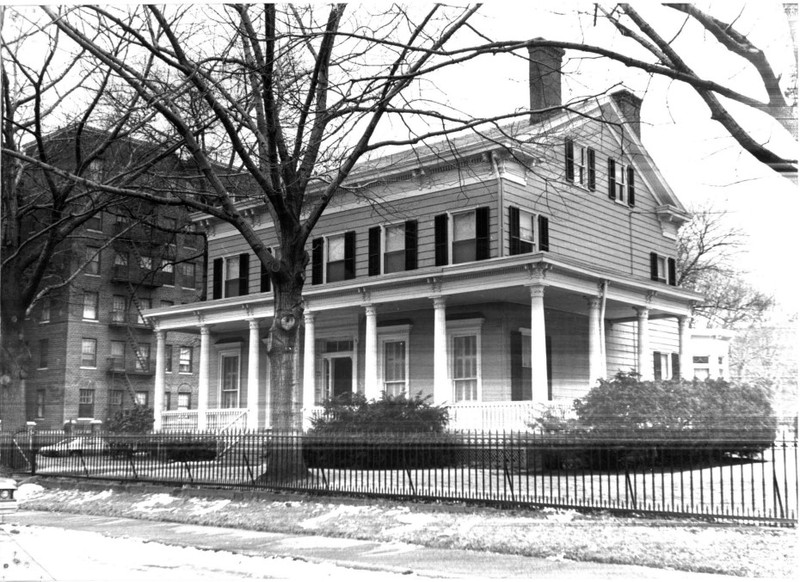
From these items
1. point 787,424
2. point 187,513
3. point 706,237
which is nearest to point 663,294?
point 706,237

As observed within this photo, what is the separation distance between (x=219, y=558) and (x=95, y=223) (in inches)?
101

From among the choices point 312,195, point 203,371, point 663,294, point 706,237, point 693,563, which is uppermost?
point 312,195

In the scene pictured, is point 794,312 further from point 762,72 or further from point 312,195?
point 312,195

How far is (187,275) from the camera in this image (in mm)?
6383

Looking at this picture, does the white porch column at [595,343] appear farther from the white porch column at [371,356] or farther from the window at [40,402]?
the window at [40,402]

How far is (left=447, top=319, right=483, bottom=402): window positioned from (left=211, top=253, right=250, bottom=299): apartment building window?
1.71 meters

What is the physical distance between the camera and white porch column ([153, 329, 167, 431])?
6.11 metres

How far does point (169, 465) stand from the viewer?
6.80m

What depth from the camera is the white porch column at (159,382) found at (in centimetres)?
611

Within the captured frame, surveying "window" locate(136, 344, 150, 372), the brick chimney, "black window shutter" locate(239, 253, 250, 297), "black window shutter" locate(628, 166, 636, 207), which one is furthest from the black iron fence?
the brick chimney

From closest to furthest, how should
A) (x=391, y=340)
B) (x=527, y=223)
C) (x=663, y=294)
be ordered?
(x=663, y=294)
(x=527, y=223)
(x=391, y=340)

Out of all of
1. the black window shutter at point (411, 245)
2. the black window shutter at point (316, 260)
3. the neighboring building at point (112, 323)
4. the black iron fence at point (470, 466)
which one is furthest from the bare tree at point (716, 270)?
the neighboring building at point (112, 323)

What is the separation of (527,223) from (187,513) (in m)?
3.81

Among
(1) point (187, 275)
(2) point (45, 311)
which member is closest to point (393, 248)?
(1) point (187, 275)
